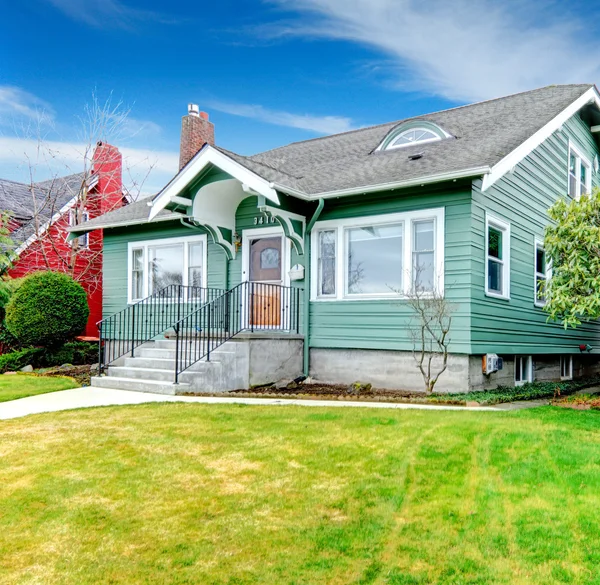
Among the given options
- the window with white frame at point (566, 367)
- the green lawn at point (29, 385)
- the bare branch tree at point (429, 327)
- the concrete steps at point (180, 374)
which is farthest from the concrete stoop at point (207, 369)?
the window with white frame at point (566, 367)

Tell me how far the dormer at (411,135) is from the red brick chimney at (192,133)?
508 cm

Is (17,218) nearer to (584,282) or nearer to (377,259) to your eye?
(377,259)

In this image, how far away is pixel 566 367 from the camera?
14766mm

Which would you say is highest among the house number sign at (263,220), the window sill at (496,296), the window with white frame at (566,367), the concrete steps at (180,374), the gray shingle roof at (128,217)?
the gray shingle roof at (128,217)

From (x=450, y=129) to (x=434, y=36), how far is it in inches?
162

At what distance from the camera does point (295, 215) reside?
10.8 metres

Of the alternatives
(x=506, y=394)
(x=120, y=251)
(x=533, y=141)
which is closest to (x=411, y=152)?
(x=533, y=141)

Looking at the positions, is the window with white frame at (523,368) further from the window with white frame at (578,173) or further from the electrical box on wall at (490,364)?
the window with white frame at (578,173)

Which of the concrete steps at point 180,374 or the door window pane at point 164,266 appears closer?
the concrete steps at point 180,374

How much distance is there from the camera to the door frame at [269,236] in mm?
11406

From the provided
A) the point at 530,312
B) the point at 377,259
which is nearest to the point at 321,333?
the point at 377,259

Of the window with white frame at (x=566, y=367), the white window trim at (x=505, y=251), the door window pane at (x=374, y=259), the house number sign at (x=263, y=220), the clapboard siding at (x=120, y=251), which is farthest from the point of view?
the window with white frame at (x=566, y=367)

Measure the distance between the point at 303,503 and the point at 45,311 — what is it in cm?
1129

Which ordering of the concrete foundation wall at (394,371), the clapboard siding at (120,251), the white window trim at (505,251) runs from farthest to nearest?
1. the clapboard siding at (120,251)
2. the white window trim at (505,251)
3. the concrete foundation wall at (394,371)
